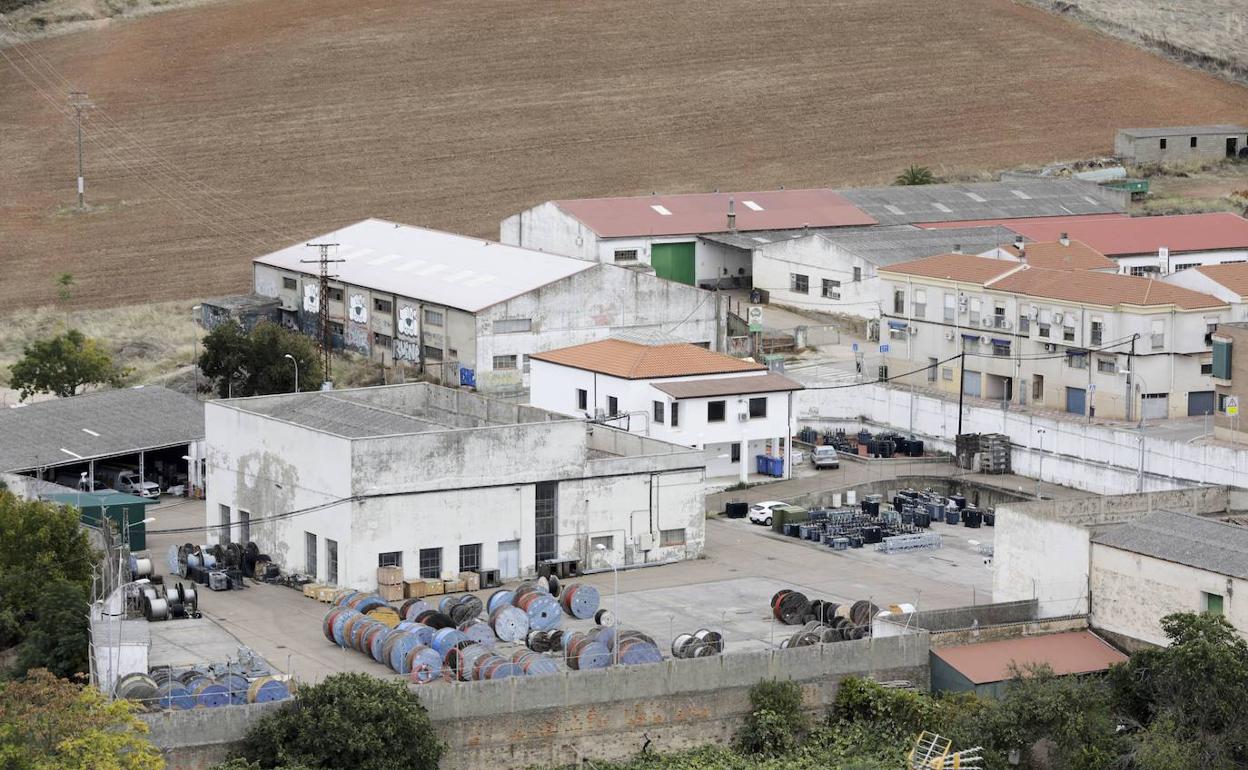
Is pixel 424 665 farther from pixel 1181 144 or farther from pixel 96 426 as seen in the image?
pixel 1181 144

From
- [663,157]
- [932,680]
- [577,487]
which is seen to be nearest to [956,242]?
[663,157]

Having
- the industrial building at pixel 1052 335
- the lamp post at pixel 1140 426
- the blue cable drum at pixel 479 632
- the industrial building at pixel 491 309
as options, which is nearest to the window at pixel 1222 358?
the lamp post at pixel 1140 426

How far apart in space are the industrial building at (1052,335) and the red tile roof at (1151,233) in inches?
488

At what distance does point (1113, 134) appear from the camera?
4840 inches

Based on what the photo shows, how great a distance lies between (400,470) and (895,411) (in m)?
23.0

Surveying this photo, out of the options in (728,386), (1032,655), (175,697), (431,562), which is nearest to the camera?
(175,697)

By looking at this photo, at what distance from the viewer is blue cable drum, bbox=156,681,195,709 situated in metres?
43.3

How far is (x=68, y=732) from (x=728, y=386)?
98.1 ft

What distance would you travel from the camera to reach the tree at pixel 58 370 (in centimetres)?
7506

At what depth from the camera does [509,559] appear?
5600cm

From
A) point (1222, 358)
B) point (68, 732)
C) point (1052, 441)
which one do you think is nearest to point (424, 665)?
point (68, 732)

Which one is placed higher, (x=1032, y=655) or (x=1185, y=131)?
(x=1185, y=131)

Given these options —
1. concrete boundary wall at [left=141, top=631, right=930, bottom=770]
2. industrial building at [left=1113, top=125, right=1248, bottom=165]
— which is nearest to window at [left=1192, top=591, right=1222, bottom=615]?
concrete boundary wall at [left=141, top=631, right=930, bottom=770]

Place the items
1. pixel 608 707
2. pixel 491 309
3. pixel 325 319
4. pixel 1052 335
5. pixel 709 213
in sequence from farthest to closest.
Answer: pixel 709 213 → pixel 325 319 → pixel 491 309 → pixel 1052 335 → pixel 608 707
